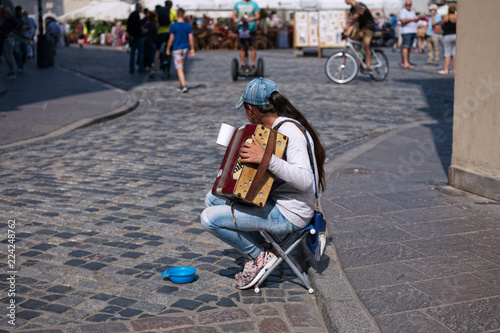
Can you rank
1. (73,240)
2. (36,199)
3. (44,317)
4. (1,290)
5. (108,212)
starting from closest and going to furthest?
(44,317) < (1,290) < (73,240) < (108,212) < (36,199)

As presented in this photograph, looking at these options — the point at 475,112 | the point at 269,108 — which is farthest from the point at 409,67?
the point at 269,108

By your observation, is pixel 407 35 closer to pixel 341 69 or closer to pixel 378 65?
pixel 378 65

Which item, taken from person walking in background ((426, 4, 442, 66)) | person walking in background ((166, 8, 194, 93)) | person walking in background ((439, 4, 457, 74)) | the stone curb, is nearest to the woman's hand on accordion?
the stone curb

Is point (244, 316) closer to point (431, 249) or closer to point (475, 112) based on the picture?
point (431, 249)

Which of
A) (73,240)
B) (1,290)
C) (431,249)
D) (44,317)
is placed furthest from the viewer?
(73,240)

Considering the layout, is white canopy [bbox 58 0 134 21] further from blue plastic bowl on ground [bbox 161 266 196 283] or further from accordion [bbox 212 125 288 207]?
accordion [bbox 212 125 288 207]

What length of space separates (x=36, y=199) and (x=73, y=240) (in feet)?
4.54

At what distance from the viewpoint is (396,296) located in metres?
3.92

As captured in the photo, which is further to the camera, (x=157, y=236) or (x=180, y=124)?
(x=180, y=124)

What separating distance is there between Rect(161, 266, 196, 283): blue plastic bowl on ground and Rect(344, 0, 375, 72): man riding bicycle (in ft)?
40.0

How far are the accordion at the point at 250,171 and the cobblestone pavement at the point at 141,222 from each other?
0.70 metres

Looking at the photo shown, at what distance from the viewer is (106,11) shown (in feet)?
121

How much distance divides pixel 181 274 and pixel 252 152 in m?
1.10

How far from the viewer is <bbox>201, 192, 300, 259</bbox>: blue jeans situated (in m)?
4.09
